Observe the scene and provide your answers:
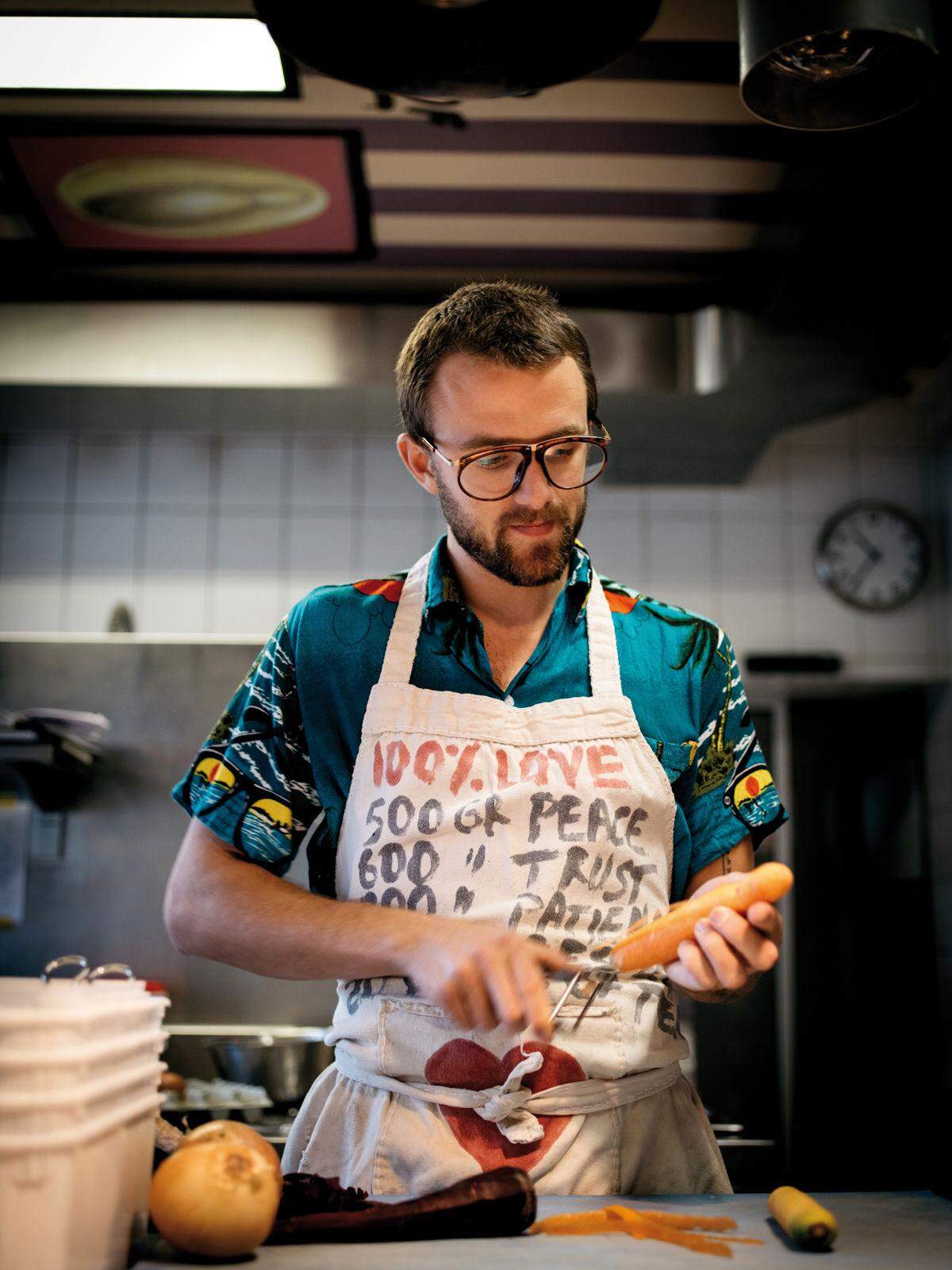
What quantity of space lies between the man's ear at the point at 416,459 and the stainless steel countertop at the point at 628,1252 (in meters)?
0.91

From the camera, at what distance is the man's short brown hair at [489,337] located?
1485mm

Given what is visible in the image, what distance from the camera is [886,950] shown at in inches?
152

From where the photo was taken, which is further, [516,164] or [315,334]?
[315,334]

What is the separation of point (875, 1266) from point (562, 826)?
581 millimetres

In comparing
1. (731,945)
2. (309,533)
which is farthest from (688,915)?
(309,533)

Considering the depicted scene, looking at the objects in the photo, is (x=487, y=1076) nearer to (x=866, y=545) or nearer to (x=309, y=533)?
(x=309, y=533)

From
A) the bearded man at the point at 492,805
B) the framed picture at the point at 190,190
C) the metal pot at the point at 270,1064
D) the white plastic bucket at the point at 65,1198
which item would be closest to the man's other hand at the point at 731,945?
the bearded man at the point at 492,805

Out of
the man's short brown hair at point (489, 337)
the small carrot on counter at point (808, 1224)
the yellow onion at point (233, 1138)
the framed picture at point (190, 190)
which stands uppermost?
Answer: the framed picture at point (190, 190)

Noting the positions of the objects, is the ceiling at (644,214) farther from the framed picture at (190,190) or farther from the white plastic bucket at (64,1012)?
the white plastic bucket at (64,1012)

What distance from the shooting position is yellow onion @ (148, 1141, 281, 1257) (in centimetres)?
90

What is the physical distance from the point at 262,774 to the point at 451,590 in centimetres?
34

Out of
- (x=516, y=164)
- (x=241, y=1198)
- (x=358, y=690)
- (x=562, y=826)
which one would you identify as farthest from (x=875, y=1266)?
(x=516, y=164)

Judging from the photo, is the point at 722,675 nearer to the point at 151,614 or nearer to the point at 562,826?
the point at 562,826

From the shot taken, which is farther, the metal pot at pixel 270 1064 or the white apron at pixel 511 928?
the metal pot at pixel 270 1064
